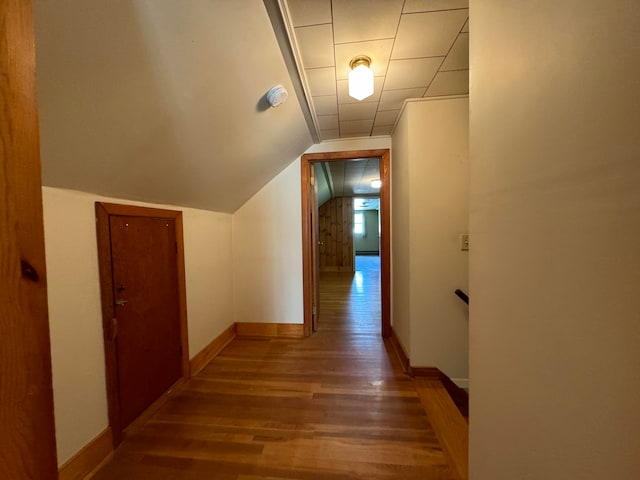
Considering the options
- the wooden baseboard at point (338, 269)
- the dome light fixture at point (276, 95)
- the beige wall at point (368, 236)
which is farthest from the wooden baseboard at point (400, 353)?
the beige wall at point (368, 236)

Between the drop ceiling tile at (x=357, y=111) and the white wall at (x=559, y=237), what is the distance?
1.18 metres

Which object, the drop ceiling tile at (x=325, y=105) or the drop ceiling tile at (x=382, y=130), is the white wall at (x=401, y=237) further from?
the drop ceiling tile at (x=325, y=105)

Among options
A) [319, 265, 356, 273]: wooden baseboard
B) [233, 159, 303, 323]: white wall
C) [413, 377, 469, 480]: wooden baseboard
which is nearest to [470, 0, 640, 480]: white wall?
[413, 377, 469, 480]: wooden baseboard

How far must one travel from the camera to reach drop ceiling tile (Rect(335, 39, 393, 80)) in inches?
52.4

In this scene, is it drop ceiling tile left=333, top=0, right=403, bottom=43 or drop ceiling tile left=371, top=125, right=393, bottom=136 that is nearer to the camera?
drop ceiling tile left=333, top=0, right=403, bottom=43

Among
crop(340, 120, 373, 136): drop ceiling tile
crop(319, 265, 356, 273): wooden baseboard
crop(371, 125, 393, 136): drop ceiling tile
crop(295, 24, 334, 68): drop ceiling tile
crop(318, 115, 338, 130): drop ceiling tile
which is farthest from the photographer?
crop(319, 265, 356, 273): wooden baseboard

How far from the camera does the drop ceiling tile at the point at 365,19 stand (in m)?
1.09

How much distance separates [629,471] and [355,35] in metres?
1.74

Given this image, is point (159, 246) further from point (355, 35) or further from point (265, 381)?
point (355, 35)

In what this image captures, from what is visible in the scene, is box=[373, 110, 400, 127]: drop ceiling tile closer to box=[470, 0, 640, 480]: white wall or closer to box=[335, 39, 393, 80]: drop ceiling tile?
box=[335, 39, 393, 80]: drop ceiling tile

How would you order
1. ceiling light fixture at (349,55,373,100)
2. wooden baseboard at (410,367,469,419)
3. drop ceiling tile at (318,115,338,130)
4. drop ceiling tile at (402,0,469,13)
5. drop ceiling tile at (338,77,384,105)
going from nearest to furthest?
drop ceiling tile at (402,0,469,13)
ceiling light fixture at (349,55,373,100)
drop ceiling tile at (338,77,384,105)
wooden baseboard at (410,367,469,419)
drop ceiling tile at (318,115,338,130)

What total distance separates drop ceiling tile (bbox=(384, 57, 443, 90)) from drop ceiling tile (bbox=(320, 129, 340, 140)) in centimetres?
79

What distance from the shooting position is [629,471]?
0.42 metres

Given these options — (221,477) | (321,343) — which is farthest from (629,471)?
(321,343)
